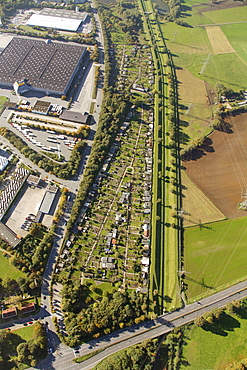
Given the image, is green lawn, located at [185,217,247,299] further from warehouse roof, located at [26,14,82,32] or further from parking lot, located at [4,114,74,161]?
warehouse roof, located at [26,14,82,32]

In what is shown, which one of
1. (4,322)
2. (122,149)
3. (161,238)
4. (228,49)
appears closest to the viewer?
(4,322)

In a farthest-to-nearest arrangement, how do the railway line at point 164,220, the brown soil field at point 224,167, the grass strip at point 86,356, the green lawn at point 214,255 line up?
the brown soil field at point 224,167
the green lawn at point 214,255
the railway line at point 164,220
the grass strip at point 86,356

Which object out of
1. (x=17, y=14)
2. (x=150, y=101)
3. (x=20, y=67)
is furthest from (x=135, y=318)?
(x=17, y=14)

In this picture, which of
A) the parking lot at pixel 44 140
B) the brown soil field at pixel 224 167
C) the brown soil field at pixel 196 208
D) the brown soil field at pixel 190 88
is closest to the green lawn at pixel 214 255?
the brown soil field at pixel 196 208

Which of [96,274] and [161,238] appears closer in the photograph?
[96,274]

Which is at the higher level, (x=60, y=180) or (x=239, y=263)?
(x=60, y=180)

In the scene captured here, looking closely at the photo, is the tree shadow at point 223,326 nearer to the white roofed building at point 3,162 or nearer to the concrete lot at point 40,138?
the concrete lot at point 40,138

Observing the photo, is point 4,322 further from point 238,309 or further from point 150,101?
point 150,101
